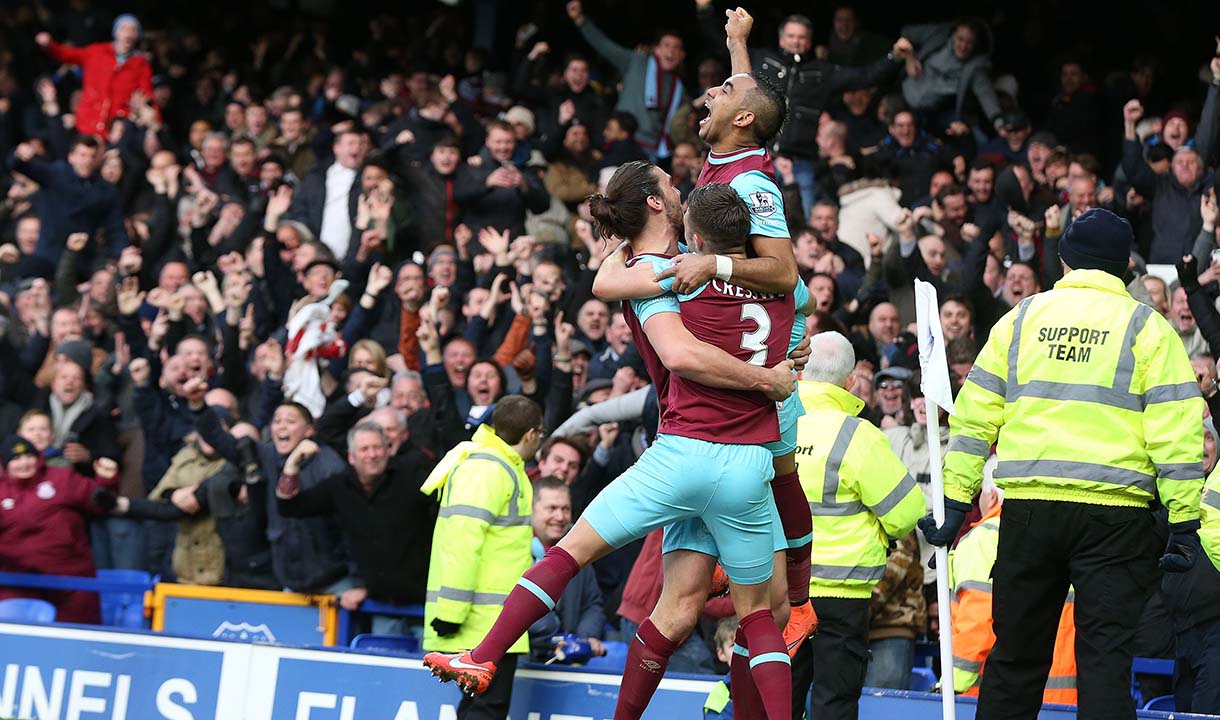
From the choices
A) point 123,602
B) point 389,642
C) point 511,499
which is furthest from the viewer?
point 123,602

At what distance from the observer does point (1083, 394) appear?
6.34 meters

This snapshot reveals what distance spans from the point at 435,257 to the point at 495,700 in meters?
5.28

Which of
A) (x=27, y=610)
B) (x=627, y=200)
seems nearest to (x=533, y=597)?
(x=627, y=200)

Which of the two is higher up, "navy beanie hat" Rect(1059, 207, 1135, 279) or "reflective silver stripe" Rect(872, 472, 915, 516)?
"navy beanie hat" Rect(1059, 207, 1135, 279)

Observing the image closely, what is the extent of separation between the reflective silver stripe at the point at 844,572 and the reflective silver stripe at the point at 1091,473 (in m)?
1.13

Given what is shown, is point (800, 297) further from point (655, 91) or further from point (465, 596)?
point (655, 91)

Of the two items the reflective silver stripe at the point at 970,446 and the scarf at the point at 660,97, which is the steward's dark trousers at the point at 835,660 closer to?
the reflective silver stripe at the point at 970,446

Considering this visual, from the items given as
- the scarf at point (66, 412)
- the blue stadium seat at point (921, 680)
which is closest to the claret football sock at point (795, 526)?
the blue stadium seat at point (921, 680)

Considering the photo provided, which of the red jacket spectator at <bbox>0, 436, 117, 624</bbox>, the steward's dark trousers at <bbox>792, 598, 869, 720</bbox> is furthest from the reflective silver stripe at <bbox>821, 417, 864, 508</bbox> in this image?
the red jacket spectator at <bbox>0, 436, 117, 624</bbox>

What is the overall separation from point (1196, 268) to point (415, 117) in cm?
730

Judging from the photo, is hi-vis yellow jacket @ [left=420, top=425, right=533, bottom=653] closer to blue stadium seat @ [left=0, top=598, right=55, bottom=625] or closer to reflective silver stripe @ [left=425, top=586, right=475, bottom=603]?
reflective silver stripe @ [left=425, top=586, right=475, bottom=603]

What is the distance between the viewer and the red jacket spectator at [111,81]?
57.5 ft

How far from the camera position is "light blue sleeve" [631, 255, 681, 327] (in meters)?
6.05

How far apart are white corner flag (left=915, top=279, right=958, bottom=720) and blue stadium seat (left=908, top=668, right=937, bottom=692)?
177cm
